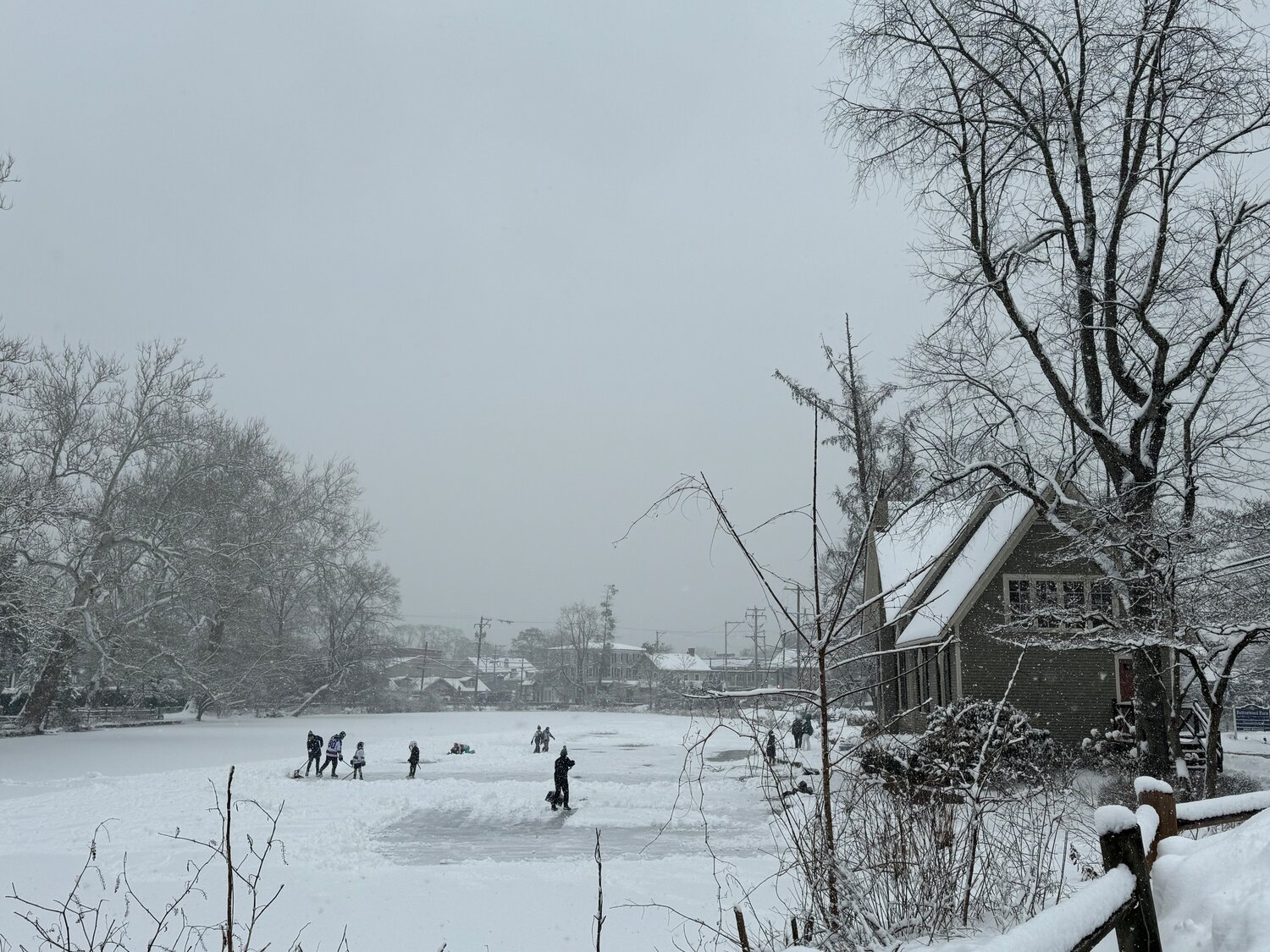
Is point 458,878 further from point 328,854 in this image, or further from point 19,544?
point 19,544

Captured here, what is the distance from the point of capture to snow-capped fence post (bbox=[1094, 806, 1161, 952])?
325 centimetres

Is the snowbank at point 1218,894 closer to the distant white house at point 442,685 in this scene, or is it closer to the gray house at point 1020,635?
the gray house at point 1020,635

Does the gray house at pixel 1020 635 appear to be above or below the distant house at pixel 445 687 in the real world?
above

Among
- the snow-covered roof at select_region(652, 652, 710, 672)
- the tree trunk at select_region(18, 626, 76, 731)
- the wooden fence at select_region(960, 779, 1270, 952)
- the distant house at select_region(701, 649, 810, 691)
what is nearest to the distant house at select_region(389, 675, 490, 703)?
the snow-covered roof at select_region(652, 652, 710, 672)

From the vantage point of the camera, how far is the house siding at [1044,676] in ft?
70.3

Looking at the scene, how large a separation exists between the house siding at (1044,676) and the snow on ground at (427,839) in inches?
258

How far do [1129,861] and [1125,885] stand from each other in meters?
0.14

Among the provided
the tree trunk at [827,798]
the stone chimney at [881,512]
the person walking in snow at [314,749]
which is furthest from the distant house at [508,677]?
the tree trunk at [827,798]

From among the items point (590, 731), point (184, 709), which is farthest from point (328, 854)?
point (184, 709)

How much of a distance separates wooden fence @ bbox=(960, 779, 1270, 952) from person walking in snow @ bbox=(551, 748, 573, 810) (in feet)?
49.5

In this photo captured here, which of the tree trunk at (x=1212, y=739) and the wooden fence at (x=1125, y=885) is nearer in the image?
the wooden fence at (x=1125, y=885)

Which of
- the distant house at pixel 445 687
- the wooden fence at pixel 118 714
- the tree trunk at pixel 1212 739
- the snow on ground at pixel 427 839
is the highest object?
the tree trunk at pixel 1212 739

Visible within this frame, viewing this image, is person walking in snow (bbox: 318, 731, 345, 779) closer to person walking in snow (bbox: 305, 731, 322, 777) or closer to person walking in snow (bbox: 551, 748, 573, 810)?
person walking in snow (bbox: 305, 731, 322, 777)

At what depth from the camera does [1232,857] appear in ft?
12.6
